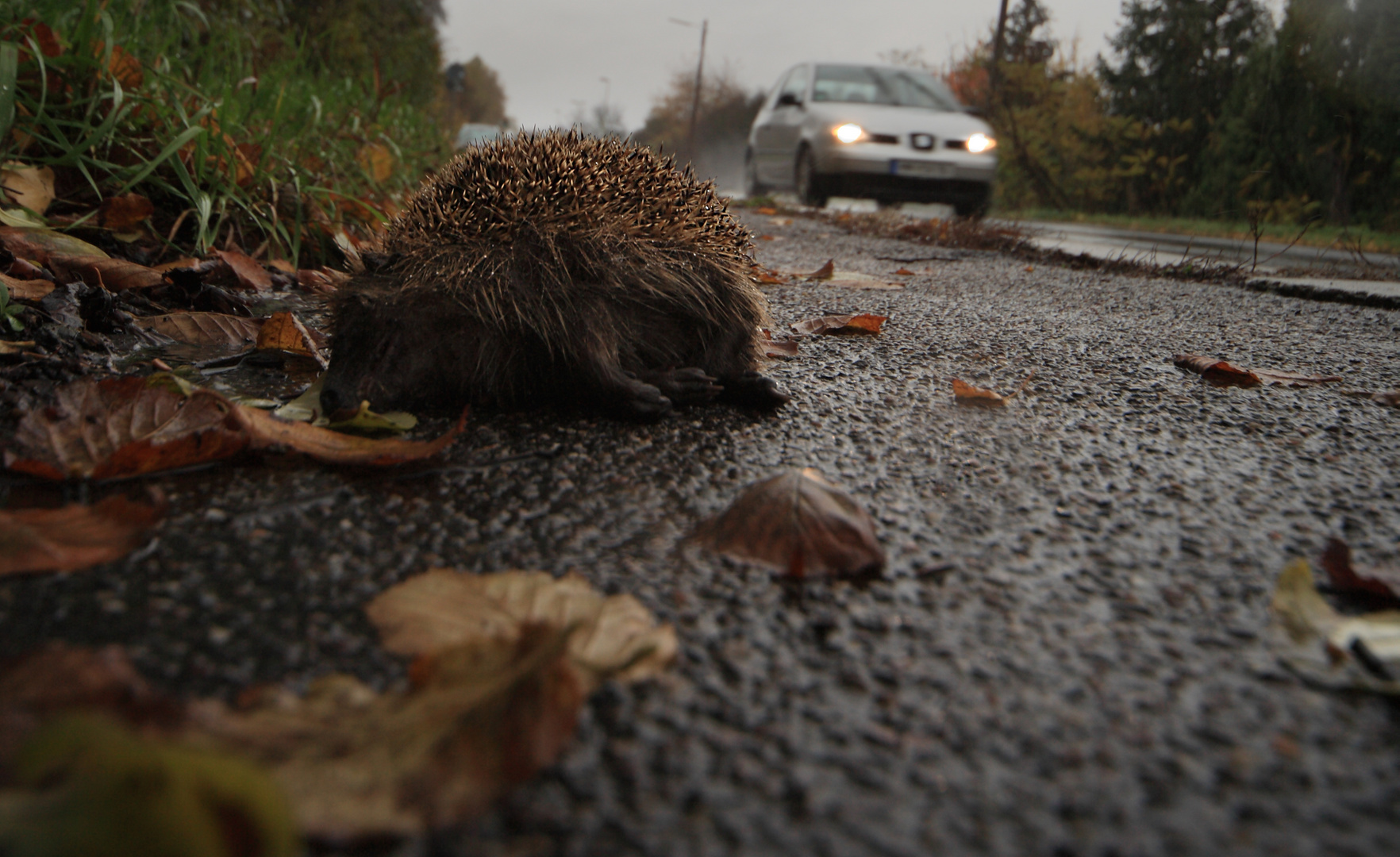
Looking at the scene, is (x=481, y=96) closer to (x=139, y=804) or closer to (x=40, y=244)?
(x=40, y=244)

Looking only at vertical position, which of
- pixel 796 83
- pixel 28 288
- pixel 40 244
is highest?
pixel 796 83

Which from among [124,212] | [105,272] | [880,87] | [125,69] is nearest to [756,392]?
[105,272]

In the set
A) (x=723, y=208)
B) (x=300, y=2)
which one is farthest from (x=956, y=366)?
(x=300, y=2)

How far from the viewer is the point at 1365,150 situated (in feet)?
48.0

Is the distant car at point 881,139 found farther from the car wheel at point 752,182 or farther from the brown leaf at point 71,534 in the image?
the brown leaf at point 71,534

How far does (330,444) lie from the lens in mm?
1508

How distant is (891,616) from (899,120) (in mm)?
9663

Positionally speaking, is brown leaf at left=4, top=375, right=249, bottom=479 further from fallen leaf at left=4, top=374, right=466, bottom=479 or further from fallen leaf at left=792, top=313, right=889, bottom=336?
fallen leaf at left=792, top=313, right=889, bottom=336

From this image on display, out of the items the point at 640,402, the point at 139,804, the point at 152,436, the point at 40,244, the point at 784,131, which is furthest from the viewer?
the point at 784,131

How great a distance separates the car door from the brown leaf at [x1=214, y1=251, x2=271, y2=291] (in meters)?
8.36

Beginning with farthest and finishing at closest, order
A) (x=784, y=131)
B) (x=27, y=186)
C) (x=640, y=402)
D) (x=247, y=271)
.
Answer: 1. (x=784, y=131)
2. (x=247, y=271)
3. (x=27, y=186)
4. (x=640, y=402)

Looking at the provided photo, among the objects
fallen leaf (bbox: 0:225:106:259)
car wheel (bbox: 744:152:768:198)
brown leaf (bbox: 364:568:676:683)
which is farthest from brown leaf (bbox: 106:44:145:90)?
car wheel (bbox: 744:152:768:198)

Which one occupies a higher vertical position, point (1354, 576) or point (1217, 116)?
point (1217, 116)

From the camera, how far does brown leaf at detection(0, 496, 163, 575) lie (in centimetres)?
105
